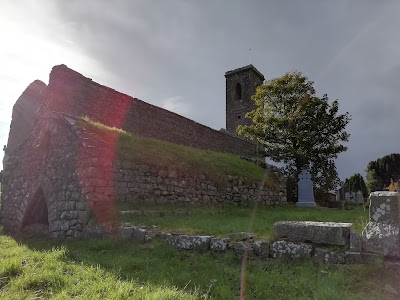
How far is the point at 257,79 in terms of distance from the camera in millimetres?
39344

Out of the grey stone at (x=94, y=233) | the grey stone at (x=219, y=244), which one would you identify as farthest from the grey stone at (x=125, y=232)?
the grey stone at (x=219, y=244)

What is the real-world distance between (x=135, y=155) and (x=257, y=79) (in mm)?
33581

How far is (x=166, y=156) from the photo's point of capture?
1005cm

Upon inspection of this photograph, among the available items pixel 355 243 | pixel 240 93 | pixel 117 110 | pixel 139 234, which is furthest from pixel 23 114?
pixel 240 93

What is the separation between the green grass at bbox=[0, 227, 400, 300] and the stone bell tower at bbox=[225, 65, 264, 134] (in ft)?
109

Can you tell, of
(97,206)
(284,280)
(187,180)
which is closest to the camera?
(284,280)

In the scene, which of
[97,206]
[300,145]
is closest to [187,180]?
[97,206]

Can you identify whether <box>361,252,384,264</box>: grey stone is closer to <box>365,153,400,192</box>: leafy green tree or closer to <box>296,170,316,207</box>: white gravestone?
<box>296,170,316,207</box>: white gravestone

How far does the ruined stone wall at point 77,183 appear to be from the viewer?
729cm

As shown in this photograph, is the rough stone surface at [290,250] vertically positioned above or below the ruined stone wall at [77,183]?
below

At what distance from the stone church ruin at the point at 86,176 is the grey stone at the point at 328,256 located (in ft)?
14.3

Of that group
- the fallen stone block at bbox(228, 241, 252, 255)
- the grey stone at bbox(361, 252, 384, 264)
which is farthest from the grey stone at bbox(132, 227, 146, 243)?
the grey stone at bbox(361, 252, 384, 264)

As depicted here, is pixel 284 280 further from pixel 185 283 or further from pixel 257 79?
pixel 257 79

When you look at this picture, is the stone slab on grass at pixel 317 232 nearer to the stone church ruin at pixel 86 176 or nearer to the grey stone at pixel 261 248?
the grey stone at pixel 261 248
